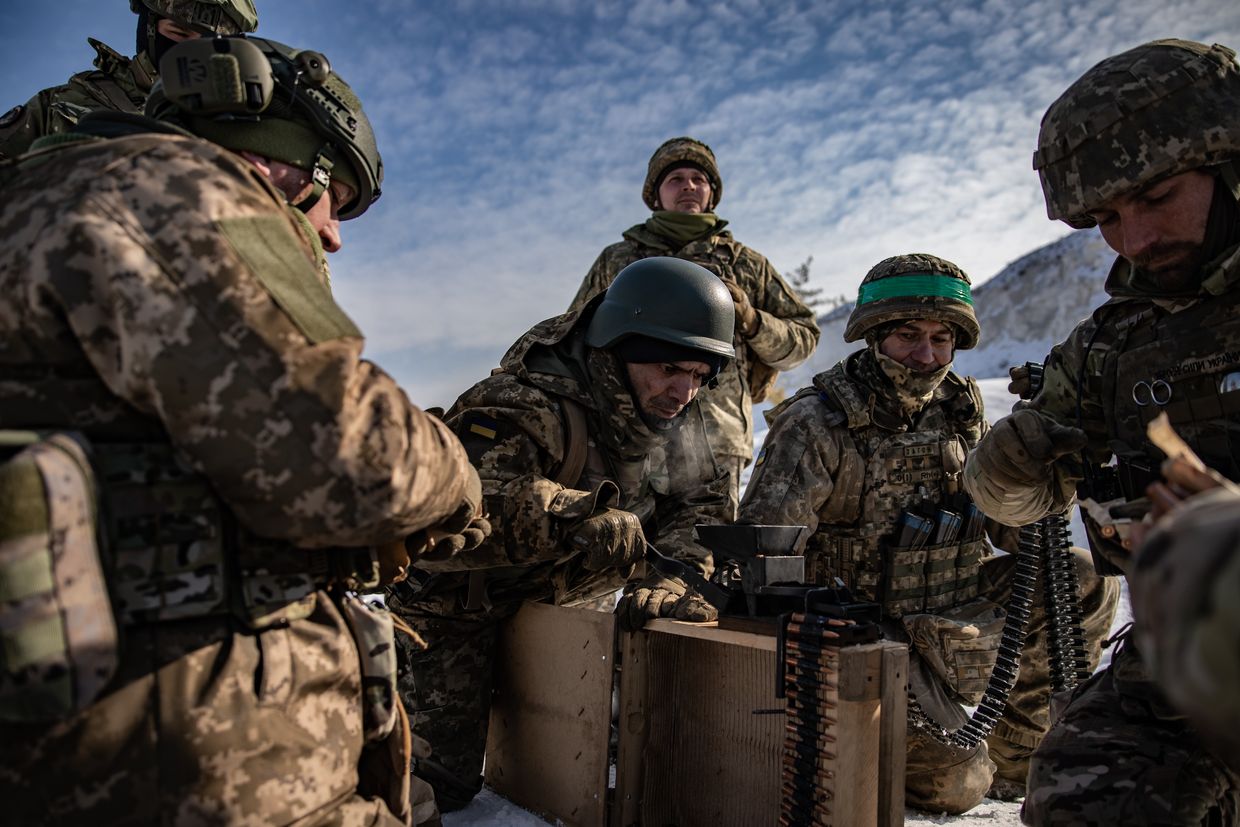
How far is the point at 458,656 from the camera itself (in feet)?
12.5

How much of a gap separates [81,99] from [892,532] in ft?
15.6

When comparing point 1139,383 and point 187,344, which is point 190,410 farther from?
point 1139,383

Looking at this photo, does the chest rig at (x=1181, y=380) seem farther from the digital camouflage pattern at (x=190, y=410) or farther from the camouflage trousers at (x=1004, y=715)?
the digital camouflage pattern at (x=190, y=410)

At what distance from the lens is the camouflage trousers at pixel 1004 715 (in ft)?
12.9

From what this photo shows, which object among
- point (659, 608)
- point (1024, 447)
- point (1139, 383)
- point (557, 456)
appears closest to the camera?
point (1139, 383)

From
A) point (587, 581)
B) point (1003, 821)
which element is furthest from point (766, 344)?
point (1003, 821)

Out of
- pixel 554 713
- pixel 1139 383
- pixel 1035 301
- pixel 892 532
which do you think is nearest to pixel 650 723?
pixel 554 713

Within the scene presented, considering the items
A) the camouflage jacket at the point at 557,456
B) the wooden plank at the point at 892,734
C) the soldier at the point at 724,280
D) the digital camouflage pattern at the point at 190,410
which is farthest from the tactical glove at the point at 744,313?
the digital camouflage pattern at the point at 190,410

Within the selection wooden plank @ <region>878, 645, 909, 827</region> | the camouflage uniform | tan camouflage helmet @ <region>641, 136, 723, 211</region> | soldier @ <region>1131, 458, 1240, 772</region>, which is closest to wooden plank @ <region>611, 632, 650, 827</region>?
the camouflage uniform

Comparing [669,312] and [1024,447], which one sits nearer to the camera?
[1024,447]

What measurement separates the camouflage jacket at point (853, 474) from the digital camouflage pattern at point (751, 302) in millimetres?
794

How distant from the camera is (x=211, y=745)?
1670 millimetres

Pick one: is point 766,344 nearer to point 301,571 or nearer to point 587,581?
point 587,581

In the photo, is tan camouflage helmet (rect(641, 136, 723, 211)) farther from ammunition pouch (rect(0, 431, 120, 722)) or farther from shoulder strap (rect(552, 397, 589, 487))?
ammunition pouch (rect(0, 431, 120, 722))
